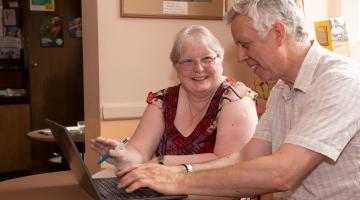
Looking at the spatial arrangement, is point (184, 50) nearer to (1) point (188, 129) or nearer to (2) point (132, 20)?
(1) point (188, 129)

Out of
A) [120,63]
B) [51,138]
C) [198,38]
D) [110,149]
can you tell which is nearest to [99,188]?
[110,149]

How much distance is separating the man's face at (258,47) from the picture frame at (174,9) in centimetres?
132

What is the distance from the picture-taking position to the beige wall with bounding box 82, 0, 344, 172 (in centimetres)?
273

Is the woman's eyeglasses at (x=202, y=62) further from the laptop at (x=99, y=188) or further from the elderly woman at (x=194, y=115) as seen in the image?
the laptop at (x=99, y=188)

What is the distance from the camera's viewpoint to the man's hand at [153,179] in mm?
1285

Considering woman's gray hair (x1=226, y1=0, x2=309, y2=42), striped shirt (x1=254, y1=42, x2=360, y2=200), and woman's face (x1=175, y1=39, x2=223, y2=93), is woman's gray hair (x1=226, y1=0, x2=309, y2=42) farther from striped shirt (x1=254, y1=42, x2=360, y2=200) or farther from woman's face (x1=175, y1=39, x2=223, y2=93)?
woman's face (x1=175, y1=39, x2=223, y2=93)

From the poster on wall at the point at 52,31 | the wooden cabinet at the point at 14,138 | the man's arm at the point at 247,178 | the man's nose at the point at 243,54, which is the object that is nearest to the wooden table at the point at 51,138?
the wooden cabinet at the point at 14,138

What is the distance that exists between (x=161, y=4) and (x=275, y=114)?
1.35 m

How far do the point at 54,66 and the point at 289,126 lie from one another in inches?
168

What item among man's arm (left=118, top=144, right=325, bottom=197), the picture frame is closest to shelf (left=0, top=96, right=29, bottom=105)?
the picture frame

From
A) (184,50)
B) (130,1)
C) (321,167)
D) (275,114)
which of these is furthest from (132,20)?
(321,167)

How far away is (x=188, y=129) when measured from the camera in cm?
208

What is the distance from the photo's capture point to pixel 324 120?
128 centimetres

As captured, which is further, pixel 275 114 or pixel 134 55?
pixel 134 55
